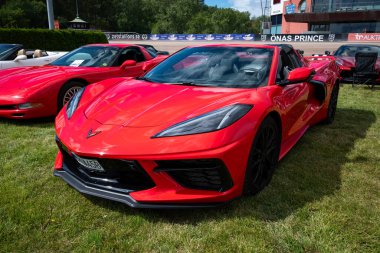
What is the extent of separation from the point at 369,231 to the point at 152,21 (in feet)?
323

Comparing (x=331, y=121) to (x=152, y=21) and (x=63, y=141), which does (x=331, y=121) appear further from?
(x=152, y=21)

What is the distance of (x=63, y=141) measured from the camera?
260 cm

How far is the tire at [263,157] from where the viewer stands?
2.55m

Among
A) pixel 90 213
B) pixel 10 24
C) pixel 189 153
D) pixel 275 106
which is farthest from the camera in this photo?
pixel 10 24

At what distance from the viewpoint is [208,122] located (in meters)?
2.40

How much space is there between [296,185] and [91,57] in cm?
423

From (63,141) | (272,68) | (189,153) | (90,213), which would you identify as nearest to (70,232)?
(90,213)

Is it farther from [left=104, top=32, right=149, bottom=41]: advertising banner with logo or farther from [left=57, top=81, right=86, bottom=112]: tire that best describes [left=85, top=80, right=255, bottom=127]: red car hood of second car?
[left=104, top=32, right=149, bottom=41]: advertising banner with logo

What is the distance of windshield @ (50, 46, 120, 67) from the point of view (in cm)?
575

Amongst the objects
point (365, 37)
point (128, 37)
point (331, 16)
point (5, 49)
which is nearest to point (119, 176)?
point (5, 49)

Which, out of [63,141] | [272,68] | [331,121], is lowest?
[331,121]

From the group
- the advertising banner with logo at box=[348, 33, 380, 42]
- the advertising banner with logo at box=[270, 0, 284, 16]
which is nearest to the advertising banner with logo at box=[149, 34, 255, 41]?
the advertising banner with logo at box=[348, 33, 380, 42]

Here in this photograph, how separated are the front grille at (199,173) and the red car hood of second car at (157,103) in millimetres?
348

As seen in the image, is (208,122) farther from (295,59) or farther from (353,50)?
(353,50)
